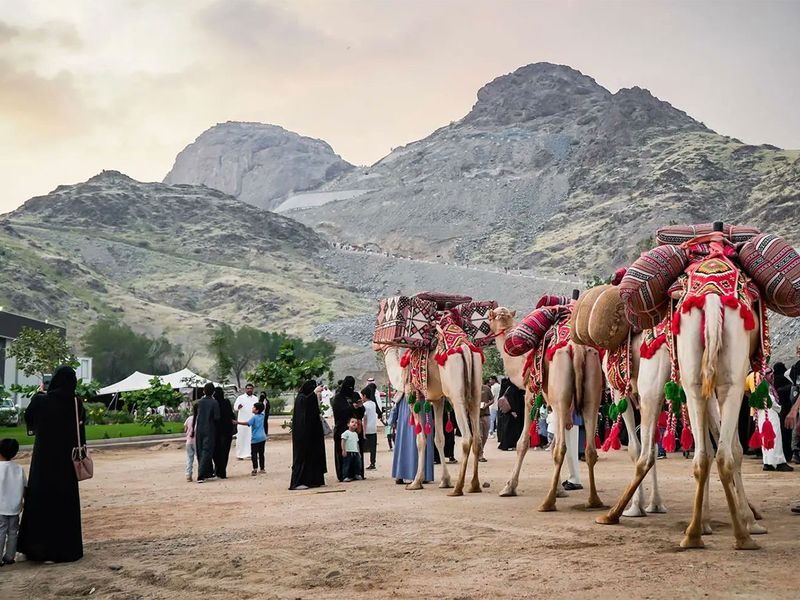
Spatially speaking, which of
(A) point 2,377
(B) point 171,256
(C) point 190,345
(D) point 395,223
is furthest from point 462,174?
(A) point 2,377

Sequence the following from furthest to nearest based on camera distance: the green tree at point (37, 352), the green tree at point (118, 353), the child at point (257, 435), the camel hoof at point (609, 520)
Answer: the green tree at point (118, 353) → the green tree at point (37, 352) → the child at point (257, 435) → the camel hoof at point (609, 520)

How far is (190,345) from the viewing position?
88.2 metres

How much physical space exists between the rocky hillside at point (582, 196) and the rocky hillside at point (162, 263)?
2605 cm

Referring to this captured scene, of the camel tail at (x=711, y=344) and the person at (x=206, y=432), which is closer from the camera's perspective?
the camel tail at (x=711, y=344)

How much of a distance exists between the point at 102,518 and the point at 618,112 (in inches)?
7345

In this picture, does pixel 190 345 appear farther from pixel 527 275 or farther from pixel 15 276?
pixel 527 275

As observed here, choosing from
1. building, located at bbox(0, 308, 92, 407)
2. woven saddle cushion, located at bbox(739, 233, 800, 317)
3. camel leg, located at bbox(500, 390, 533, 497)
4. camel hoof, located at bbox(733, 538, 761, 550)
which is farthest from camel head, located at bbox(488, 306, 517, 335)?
building, located at bbox(0, 308, 92, 407)

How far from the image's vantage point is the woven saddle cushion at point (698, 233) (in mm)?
7875

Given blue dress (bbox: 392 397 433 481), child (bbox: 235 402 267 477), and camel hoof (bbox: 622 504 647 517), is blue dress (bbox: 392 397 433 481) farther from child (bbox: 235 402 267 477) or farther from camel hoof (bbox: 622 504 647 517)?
camel hoof (bbox: 622 504 647 517)

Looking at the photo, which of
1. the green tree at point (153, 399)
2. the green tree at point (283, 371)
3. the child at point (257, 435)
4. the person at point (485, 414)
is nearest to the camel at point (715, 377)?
the child at point (257, 435)

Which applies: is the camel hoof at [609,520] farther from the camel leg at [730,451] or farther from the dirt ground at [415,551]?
the camel leg at [730,451]

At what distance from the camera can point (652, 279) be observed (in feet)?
25.5

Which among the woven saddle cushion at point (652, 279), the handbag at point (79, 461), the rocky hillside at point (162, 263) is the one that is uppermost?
the rocky hillside at point (162, 263)

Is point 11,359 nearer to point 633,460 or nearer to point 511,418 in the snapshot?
point 511,418
